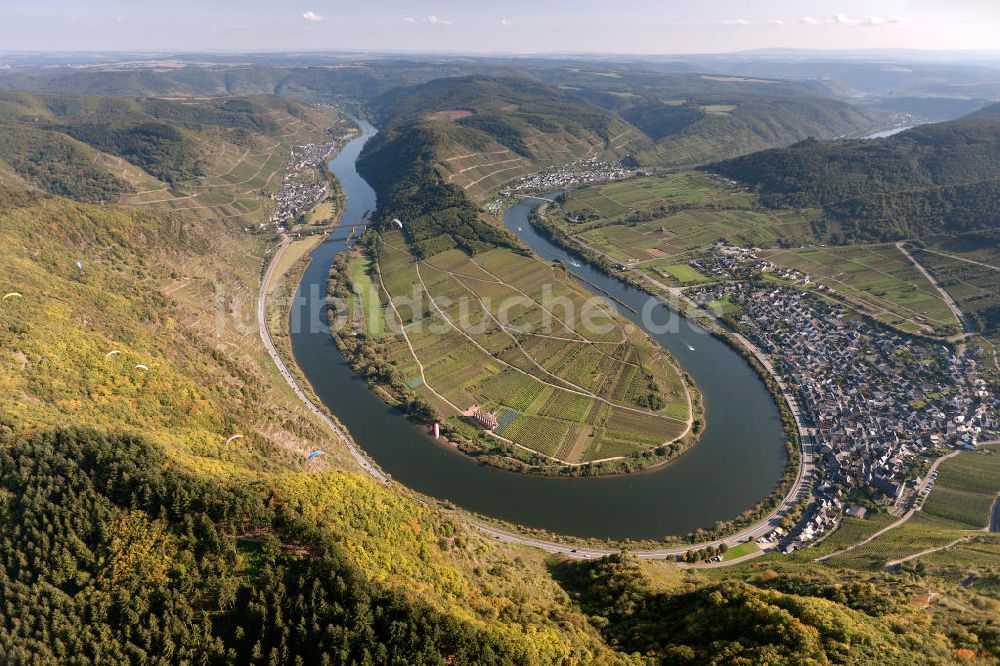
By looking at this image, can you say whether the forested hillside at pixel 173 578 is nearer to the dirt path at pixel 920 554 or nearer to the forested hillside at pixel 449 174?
the dirt path at pixel 920 554

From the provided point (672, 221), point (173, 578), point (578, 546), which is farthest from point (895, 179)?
point (173, 578)

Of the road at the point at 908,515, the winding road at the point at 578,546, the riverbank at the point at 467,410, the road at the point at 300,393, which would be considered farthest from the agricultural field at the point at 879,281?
the road at the point at 300,393

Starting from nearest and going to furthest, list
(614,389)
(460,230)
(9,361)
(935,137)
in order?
1. (9,361)
2. (614,389)
3. (460,230)
4. (935,137)

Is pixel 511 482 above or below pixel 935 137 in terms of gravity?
below

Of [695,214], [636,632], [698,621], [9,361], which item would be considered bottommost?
[636,632]

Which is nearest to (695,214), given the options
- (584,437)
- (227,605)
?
(584,437)

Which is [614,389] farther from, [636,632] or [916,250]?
→ [916,250]

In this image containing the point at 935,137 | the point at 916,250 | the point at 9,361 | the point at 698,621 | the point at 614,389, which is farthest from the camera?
the point at 935,137
